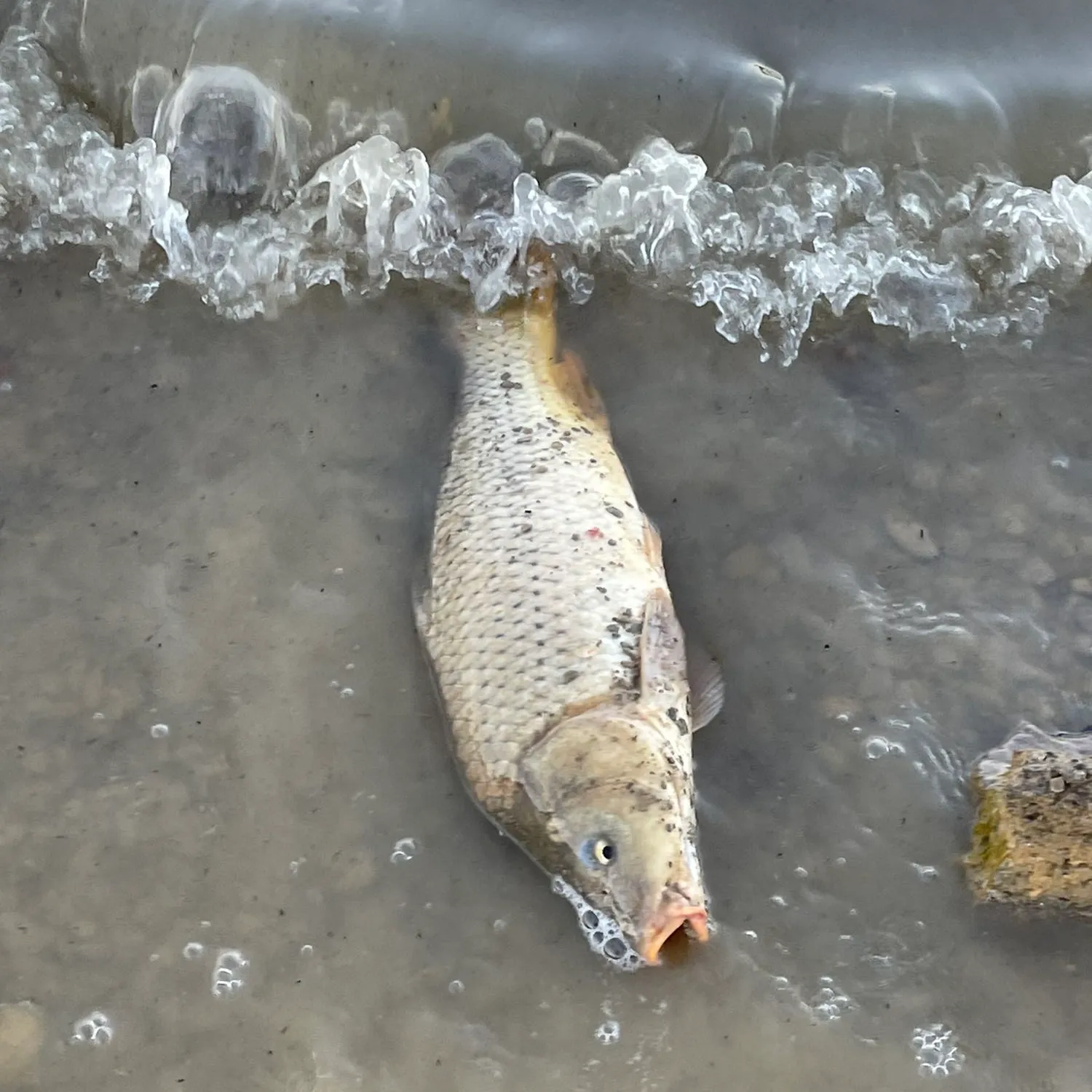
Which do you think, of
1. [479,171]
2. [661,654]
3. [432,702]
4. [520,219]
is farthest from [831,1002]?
[479,171]

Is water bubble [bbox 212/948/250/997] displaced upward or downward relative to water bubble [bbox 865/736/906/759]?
downward

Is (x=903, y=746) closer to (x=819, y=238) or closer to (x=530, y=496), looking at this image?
(x=530, y=496)

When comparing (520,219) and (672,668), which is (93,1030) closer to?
(672,668)

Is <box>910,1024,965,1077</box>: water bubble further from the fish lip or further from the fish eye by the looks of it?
the fish eye

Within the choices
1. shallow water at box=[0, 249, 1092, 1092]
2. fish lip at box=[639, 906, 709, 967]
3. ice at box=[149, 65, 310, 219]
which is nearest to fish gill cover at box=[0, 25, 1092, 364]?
ice at box=[149, 65, 310, 219]

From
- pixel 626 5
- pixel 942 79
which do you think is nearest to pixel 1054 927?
pixel 942 79
